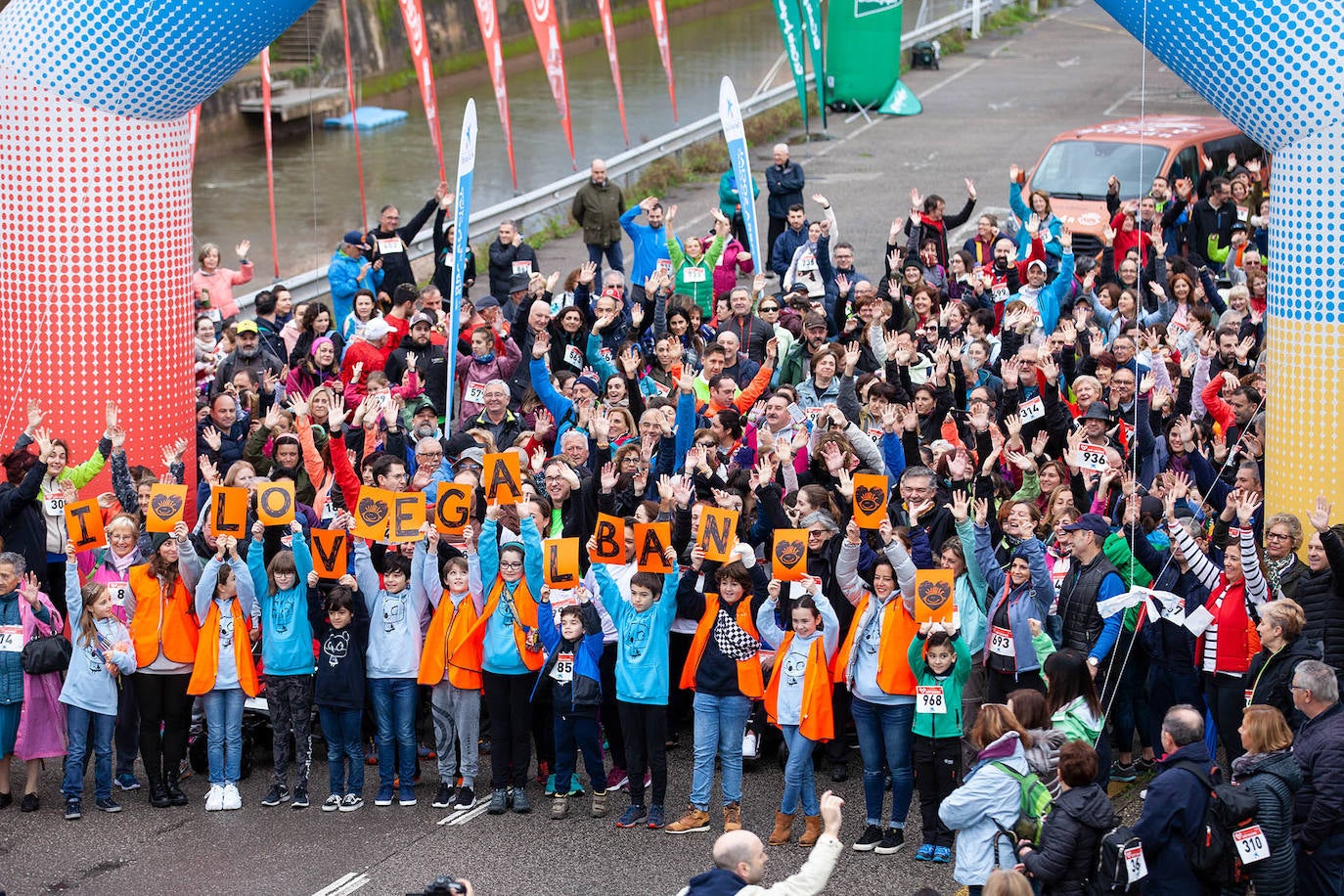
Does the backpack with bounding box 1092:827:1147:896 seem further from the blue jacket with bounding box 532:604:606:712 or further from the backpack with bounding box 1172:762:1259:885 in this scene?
the blue jacket with bounding box 532:604:606:712

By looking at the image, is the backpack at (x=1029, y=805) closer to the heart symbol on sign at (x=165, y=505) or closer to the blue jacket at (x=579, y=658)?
the blue jacket at (x=579, y=658)

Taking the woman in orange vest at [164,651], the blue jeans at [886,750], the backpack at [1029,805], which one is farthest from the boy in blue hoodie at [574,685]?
the backpack at [1029,805]

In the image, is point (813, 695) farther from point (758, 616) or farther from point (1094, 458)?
point (1094, 458)

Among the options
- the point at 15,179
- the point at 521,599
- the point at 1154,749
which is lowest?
the point at 1154,749

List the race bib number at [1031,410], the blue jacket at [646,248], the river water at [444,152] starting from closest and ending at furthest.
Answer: the race bib number at [1031,410] < the blue jacket at [646,248] < the river water at [444,152]

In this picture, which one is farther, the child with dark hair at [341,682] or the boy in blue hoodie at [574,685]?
the child with dark hair at [341,682]

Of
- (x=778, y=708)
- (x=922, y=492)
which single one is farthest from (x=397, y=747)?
(x=922, y=492)

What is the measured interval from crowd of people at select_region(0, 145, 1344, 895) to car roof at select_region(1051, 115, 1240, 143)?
9.68 meters

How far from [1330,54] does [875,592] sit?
377 centimetres

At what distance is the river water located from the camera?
1213 inches

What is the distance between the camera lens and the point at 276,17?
1337cm

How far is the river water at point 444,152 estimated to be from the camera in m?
30.8

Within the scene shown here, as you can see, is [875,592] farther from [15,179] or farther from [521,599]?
[15,179]

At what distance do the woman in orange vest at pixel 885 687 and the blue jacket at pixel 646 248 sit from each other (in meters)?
8.05
